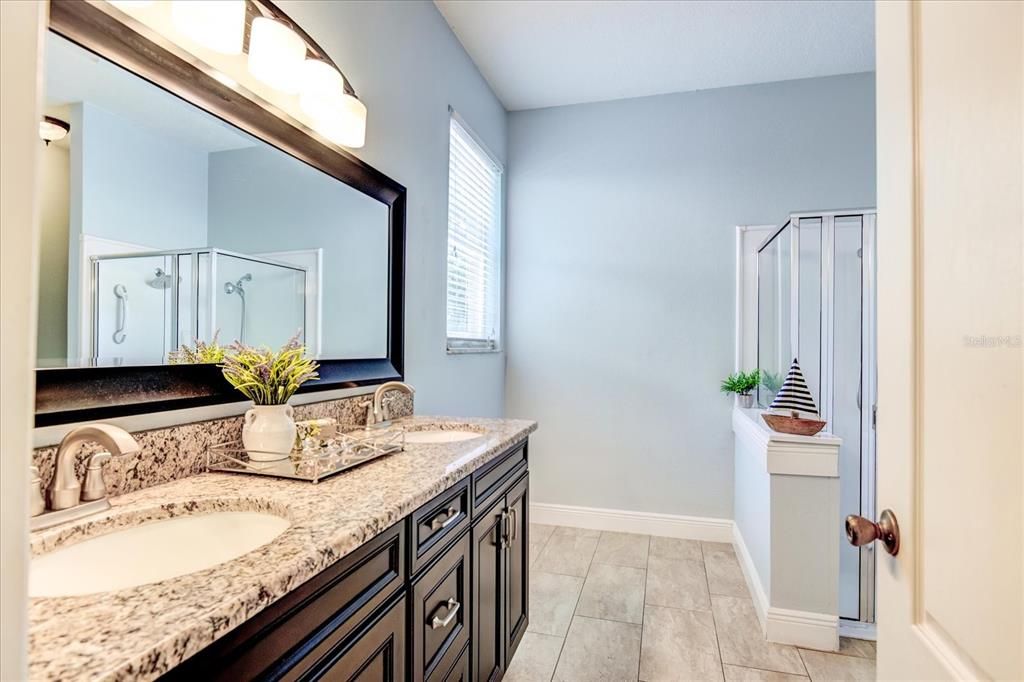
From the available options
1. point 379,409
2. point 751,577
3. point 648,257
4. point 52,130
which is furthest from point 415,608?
point 648,257

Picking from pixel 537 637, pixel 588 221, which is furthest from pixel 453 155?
pixel 537 637

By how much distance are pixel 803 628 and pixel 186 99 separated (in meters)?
2.80

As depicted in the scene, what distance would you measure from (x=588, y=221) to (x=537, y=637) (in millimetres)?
2501

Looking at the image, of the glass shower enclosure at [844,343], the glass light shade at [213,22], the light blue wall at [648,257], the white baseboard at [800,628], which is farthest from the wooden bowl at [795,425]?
the glass light shade at [213,22]

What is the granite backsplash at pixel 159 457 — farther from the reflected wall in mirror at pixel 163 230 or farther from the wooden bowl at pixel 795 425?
the wooden bowl at pixel 795 425

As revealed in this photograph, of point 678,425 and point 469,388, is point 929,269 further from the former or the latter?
point 678,425

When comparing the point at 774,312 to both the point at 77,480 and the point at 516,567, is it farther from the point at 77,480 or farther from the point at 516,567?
the point at 77,480

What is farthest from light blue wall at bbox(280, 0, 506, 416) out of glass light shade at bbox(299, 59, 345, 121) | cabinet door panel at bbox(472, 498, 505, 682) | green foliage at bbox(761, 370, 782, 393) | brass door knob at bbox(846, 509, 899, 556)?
brass door knob at bbox(846, 509, 899, 556)

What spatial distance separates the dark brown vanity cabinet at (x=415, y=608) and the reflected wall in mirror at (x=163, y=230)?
2.18ft

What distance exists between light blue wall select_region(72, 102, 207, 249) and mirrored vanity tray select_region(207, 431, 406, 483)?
51cm

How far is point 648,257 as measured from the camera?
11.1ft

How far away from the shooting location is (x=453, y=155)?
9.25 feet

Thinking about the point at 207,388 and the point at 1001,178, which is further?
the point at 207,388

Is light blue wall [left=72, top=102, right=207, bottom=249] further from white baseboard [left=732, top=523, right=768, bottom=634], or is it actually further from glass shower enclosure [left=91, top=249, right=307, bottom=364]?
white baseboard [left=732, top=523, right=768, bottom=634]
